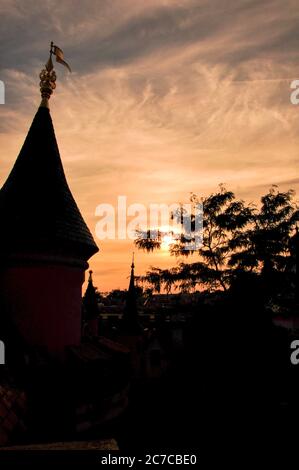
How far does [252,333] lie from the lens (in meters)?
10.9

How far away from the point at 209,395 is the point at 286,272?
778 centimetres

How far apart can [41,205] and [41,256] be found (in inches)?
44.5

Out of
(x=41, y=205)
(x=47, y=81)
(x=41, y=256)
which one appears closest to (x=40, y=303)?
(x=41, y=256)

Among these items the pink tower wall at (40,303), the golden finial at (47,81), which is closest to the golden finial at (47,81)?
the golden finial at (47,81)

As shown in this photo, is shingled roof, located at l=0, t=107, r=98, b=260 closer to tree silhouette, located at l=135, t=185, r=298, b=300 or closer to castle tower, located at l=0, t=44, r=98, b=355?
castle tower, located at l=0, t=44, r=98, b=355

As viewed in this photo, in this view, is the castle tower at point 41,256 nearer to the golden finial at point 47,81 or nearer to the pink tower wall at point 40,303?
the pink tower wall at point 40,303

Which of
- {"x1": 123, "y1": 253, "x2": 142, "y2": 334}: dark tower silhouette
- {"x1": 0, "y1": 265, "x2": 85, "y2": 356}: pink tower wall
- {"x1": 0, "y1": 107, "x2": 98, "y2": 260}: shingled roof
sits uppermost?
{"x1": 0, "y1": 107, "x2": 98, "y2": 260}: shingled roof

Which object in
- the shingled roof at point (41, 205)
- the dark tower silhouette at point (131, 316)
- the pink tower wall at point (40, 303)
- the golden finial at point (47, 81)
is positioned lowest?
the dark tower silhouette at point (131, 316)

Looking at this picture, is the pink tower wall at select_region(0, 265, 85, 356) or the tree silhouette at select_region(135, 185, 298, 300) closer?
the pink tower wall at select_region(0, 265, 85, 356)

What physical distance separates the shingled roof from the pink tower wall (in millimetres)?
475

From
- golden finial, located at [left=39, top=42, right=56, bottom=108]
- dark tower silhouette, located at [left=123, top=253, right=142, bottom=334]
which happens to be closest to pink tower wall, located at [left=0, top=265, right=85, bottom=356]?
golden finial, located at [left=39, top=42, right=56, bottom=108]

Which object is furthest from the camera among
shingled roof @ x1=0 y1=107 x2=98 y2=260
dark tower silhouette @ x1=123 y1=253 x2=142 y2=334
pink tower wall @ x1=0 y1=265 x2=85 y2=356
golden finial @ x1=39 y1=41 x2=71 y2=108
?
dark tower silhouette @ x1=123 y1=253 x2=142 y2=334

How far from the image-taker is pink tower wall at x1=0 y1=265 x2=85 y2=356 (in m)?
6.98

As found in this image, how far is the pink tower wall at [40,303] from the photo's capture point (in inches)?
275
